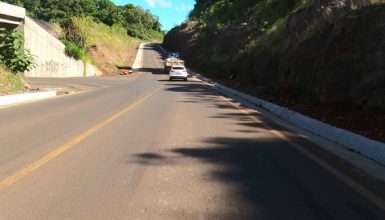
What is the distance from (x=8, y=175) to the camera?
23.9 feet

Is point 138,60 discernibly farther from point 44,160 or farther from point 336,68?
point 44,160

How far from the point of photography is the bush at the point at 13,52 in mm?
28016

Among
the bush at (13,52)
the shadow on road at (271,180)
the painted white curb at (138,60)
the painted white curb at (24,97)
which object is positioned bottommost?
the painted white curb at (138,60)

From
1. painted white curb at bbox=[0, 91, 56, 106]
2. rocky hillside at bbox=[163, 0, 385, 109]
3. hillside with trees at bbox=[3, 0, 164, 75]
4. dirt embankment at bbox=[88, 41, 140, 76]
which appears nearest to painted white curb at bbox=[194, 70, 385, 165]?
rocky hillside at bbox=[163, 0, 385, 109]

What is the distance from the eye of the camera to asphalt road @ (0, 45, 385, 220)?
568 cm

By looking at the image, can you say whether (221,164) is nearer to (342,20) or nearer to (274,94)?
(342,20)

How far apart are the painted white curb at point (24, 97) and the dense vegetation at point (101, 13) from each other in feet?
163

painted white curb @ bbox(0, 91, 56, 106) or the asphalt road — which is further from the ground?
the asphalt road

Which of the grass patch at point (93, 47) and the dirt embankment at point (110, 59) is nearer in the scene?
the grass patch at point (93, 47)

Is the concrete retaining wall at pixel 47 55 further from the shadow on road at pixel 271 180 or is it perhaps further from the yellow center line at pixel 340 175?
the shadow on road at pixel 271 180

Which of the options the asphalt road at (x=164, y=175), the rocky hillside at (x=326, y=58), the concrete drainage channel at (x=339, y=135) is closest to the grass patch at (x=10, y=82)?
the rocky hillside at (x=326, y=58)

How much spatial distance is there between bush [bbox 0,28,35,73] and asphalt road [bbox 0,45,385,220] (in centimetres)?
1607

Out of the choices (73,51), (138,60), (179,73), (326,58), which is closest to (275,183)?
(326,58)

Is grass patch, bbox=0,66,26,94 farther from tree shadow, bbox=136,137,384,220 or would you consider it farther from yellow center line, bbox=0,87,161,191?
tree shadow, bbox=136,137,384,220
